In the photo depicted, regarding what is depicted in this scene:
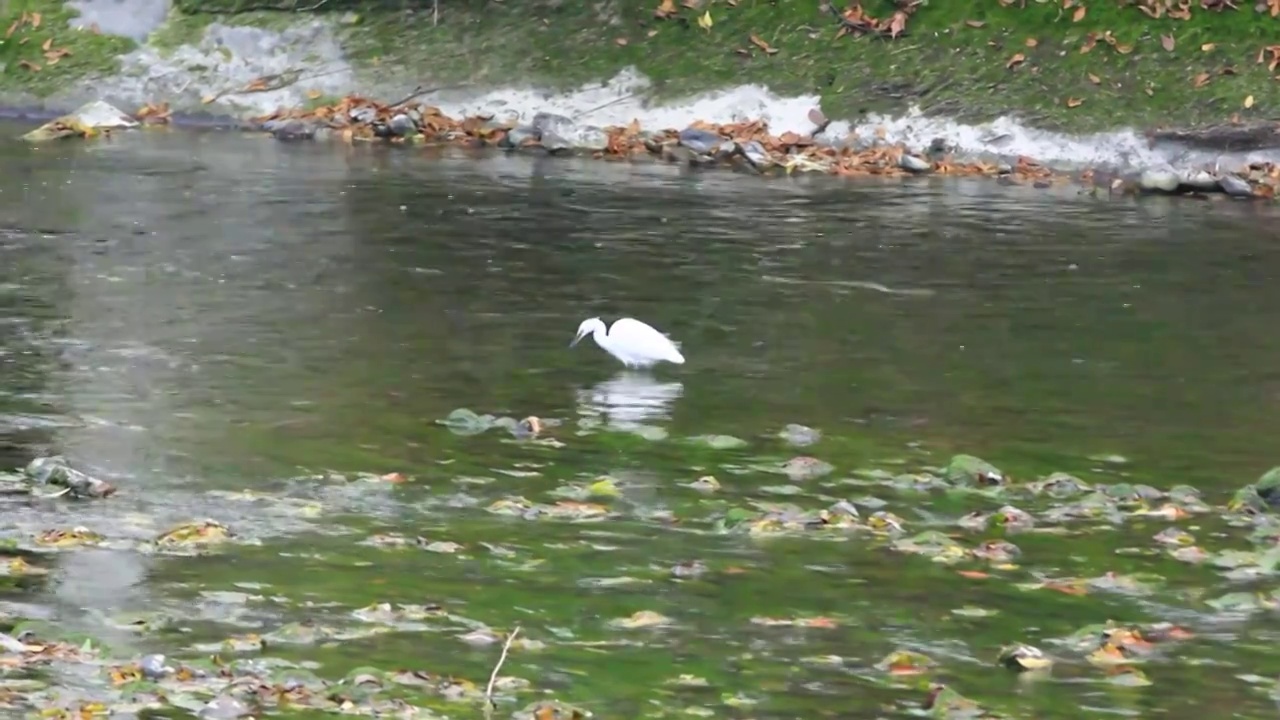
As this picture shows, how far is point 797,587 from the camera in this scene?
1104cm

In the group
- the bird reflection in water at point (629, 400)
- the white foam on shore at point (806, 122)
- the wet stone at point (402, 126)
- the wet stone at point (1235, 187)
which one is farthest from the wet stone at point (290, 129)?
the bird reflection in water at point (629, 400)

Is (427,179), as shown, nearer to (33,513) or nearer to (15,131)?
(15,131)

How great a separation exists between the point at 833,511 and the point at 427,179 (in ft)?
60.3

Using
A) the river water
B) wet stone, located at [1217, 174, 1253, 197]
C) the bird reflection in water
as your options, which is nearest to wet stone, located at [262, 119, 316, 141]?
the river water

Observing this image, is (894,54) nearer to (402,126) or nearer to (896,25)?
(896,25)

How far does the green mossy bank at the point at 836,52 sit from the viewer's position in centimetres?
3453

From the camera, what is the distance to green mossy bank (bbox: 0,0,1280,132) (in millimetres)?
34531

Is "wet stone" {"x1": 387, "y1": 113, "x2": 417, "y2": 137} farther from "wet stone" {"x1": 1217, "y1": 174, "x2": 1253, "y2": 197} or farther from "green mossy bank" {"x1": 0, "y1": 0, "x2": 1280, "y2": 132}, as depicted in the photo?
"wet stone" {"x1": 1217, "y1": 174, "x2": 1253, "y2": 197}

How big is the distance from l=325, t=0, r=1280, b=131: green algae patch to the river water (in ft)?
12.7

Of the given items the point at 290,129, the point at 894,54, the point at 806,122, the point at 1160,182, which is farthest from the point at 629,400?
the point at 894,54

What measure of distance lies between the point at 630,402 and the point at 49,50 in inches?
1005

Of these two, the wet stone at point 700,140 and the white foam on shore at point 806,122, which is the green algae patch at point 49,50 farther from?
the wet stone at point 700,140

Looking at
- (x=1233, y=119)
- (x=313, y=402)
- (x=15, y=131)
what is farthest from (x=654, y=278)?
(x=15, y=131)

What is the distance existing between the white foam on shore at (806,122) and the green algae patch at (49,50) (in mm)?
6048
